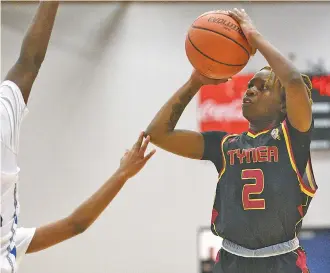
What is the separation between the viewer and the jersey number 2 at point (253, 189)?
2660 millimetres

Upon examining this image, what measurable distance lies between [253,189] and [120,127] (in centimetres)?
349

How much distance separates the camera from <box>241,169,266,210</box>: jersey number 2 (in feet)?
8.73

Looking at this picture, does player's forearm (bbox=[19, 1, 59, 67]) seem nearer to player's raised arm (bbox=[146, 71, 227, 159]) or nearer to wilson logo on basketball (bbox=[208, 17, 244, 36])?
wilson logo on basketball (bbox=[208, 17, 244, 36])

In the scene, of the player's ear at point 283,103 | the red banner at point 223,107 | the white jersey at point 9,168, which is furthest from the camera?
the red banner at point 223,107

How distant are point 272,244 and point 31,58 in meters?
1.53

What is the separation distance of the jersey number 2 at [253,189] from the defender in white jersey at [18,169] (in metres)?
0.83

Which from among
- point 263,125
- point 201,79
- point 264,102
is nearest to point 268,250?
point 263,125

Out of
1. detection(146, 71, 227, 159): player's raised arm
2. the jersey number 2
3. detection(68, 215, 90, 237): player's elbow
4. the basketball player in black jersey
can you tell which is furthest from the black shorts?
detection(68, 215, 90, 237): player's elbow

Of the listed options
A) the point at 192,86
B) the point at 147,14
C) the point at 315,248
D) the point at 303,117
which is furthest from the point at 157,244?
the point at 303,117

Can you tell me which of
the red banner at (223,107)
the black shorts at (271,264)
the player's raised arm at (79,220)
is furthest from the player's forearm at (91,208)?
the red banner at (223,107)

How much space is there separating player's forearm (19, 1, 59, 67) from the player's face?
1341mm

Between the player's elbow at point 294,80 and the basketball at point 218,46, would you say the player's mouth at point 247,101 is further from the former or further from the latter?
the player's elbow at point 294,80

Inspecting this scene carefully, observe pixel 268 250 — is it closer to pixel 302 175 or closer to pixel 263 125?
pixel 302 175

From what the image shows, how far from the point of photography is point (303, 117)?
2.61 m
